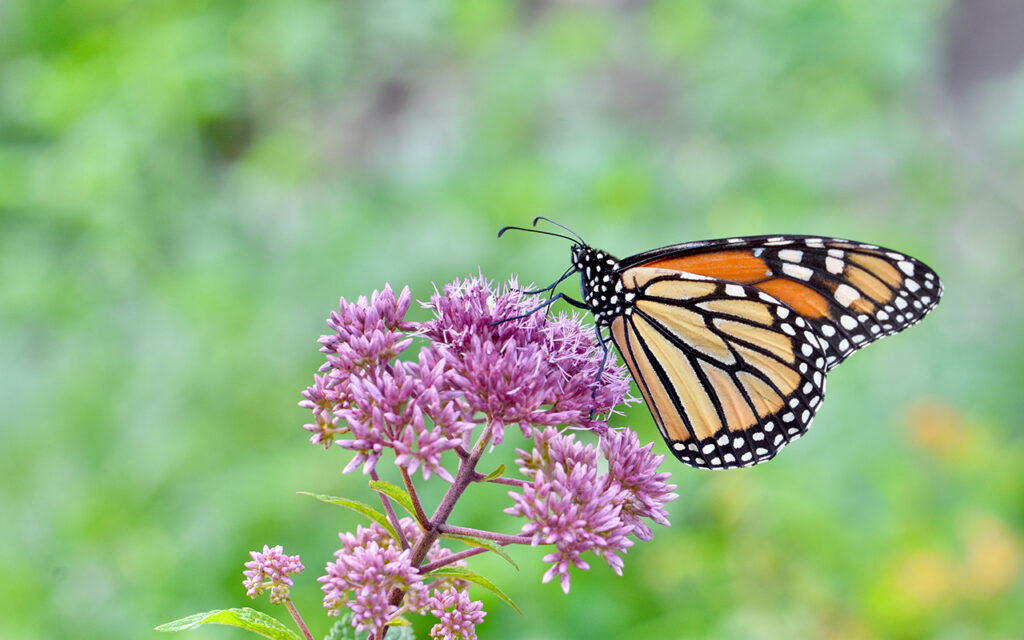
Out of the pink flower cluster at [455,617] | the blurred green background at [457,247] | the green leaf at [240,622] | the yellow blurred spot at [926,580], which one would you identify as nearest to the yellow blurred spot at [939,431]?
the blurred green background at [457,247]

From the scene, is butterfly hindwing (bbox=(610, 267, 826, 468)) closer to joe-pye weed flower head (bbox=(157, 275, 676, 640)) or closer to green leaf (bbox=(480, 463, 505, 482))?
joe-pye weed flower head (bbox=(157, 275, 676, 640))

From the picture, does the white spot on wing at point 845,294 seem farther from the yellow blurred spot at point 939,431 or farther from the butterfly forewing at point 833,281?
the yellow blurred spot at point 939,431

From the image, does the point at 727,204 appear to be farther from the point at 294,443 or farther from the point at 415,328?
the point at 415,328

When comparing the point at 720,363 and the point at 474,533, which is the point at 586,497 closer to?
the point at 474,533

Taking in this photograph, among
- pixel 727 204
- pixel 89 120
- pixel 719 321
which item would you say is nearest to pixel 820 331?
pixel 719 321

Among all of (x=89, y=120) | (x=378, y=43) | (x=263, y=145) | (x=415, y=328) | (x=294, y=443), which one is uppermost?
(x=378, y=43)

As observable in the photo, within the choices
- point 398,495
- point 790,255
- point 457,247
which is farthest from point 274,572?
point 457,247

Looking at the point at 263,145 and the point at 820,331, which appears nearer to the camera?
the point at 820,331
